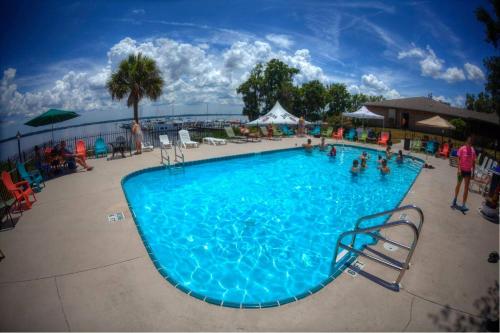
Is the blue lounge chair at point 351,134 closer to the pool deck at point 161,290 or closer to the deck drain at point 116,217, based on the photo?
the pool deck at point 161,290

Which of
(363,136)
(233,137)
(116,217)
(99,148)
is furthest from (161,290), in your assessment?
(363,136)

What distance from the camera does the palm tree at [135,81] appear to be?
1698 centimetres

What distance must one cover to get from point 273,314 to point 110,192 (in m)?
6.64

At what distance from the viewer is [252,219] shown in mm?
7621

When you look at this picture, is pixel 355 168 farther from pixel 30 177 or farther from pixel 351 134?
pixel 30 177

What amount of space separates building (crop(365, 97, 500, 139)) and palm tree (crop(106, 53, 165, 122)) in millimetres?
27046

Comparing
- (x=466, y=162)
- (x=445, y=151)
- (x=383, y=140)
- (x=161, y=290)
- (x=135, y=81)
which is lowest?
(x=161, y=290)

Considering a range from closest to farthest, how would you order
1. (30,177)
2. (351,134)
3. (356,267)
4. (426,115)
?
(356,267) < (30,177) < (351,134) < (426,115)

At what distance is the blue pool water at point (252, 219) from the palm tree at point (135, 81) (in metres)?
8.34

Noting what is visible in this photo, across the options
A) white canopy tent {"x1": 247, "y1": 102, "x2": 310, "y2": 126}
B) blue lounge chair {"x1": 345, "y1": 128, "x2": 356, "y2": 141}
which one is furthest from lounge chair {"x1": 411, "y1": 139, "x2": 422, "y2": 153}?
white canopy tent {"x1": 247, "y1": 102, "x2": 310, "y2": 126}

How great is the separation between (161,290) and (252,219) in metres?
4.12

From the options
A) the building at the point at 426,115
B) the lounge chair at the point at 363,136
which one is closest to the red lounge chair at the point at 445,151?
the lounge chair at the point at 363,136

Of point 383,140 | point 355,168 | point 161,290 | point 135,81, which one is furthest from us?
point 383,140

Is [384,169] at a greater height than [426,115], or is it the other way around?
[426,115]
